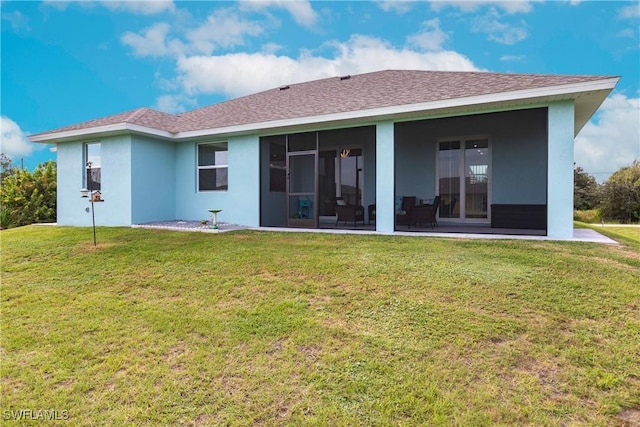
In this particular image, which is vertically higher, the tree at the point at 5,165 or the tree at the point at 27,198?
the tree at the point at 5,165

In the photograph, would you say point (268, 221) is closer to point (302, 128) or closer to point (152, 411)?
point (302, 128)

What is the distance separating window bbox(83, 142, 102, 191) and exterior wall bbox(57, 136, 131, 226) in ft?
0.45

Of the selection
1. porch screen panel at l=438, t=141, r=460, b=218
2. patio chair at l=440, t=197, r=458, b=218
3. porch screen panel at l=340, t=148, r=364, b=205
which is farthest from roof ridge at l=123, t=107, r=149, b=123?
patio chair at l=440, t=197, r=458, b=218

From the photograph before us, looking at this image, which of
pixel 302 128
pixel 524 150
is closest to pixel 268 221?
pixel 302 128

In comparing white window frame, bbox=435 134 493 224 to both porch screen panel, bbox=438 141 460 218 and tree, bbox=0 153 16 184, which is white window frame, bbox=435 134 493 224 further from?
tree, bbox=0 153 16 184

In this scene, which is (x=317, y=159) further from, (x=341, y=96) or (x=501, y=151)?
(x=501, y=151)

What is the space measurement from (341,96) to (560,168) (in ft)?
20.3

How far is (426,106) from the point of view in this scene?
26.1 feet

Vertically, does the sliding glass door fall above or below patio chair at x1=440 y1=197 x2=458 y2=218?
above

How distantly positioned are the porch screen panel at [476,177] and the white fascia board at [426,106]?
3.77 meters

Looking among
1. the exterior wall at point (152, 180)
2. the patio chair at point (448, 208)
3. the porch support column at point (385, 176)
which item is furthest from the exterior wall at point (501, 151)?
the exterior wall at point (152, 180)

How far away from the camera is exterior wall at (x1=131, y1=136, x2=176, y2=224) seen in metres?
10.7

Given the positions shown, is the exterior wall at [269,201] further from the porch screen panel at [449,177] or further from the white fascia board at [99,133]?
the porch screen panel at [449,177]

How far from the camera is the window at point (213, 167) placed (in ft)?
37.2
